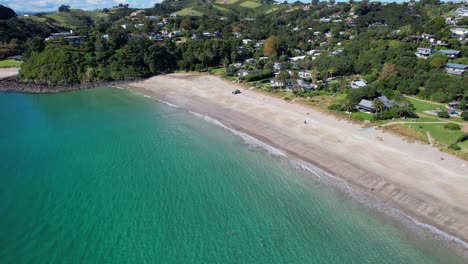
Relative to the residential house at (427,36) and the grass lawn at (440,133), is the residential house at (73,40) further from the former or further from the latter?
the residential house at (427,36)

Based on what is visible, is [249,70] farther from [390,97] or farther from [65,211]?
[65,211]

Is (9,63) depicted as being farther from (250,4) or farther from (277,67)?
(250,4)

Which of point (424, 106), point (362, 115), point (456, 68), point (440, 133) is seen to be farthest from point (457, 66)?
point (362, 115)

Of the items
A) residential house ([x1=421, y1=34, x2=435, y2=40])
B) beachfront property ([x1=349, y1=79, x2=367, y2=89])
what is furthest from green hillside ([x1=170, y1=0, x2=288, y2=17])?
beachfront property ([x1=349, y1=79, x2=367, y2=89])

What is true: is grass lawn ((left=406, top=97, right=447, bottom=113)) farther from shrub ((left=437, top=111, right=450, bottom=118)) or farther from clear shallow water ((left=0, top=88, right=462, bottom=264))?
clear shallow water ((left=0, top=88, right=462, bottom=264))

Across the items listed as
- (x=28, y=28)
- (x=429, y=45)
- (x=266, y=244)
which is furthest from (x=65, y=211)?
(x=28, y=28)

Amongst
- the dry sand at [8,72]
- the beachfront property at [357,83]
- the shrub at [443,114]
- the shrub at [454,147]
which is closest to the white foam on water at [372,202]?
the shrub at [454,147]
